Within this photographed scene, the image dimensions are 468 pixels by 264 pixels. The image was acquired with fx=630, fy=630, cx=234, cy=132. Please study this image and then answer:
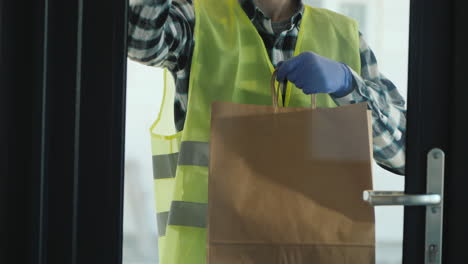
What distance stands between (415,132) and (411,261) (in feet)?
0.81

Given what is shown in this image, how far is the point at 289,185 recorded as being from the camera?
120cm

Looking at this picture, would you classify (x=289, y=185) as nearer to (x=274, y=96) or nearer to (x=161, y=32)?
(x=274, y=96)

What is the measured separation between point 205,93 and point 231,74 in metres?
0.07

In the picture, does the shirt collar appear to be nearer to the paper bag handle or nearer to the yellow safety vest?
the yellow safety vest

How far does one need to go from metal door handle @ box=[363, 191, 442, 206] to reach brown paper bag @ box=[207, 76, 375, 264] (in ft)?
0.19

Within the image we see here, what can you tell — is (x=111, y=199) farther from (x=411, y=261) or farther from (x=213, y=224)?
(x=411, y=261)

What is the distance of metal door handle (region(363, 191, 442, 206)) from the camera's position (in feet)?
3.77

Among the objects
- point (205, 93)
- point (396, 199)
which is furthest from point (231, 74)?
point (396, 199)

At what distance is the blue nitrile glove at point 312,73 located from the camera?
1.27m

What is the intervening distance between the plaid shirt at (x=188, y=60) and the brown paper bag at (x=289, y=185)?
0.08 metres

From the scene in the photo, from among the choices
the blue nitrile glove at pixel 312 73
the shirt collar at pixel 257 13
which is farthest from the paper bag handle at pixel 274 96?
the shirt collar at pixel 257 13

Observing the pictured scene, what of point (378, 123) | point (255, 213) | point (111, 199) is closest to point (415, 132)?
point (378, 123)

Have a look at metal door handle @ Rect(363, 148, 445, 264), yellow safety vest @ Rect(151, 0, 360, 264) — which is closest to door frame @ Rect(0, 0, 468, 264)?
metal door handle @ Rect(363, 148, 445, 264)

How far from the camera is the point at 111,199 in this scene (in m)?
1.16
